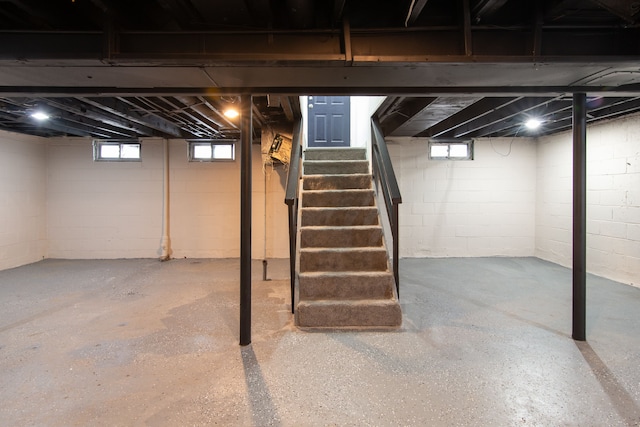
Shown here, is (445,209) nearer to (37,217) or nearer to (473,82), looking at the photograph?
(473,82)

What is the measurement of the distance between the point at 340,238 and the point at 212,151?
3.60 meters

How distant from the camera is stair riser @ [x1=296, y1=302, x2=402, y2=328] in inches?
105

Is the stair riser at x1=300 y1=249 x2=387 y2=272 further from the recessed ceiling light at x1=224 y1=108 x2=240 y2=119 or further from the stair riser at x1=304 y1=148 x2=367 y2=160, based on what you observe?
the stair riser at x1=304 y1=148 x2=367 y2=160

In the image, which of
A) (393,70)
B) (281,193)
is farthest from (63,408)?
(281,193)

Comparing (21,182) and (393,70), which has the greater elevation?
(393,70)

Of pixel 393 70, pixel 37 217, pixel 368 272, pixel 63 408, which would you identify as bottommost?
pixel 63 408

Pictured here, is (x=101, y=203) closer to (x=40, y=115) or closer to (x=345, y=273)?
(x=40, y=115)

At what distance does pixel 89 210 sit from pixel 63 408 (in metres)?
4.91

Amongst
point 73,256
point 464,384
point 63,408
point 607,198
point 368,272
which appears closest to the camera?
point 63,408

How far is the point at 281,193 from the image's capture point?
5.64 metres

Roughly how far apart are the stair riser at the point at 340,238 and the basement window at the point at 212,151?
3154mm

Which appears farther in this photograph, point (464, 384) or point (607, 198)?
point (607, 198)

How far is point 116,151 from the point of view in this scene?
571 cm

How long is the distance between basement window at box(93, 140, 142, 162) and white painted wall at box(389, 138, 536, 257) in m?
4.59
